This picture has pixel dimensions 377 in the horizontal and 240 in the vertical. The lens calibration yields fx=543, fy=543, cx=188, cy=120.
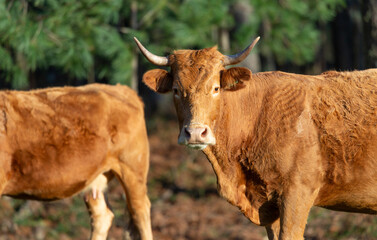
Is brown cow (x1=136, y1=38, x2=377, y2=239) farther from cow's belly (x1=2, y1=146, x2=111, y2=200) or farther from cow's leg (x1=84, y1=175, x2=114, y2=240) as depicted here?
cow's leg (x1=84, y1=175, x2=114, y2=240)

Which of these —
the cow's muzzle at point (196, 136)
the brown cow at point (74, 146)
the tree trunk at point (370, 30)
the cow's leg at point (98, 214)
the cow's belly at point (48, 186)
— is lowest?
the cow's leg at point (98, 214)

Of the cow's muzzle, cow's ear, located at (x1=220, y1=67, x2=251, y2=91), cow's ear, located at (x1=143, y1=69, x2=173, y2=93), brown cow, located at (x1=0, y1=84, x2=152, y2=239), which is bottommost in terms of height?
brown cow, located at (x1=0, y1=84, x2=152, y2=239)

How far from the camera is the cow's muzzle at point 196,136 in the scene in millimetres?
4203

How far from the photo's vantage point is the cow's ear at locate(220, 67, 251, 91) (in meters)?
4.62

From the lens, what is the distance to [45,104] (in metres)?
6.06

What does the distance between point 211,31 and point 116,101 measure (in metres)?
5.43

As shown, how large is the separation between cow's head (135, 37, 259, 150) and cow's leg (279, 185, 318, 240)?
2.54 ft

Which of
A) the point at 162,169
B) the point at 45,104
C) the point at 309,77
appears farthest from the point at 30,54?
the point at 309,77

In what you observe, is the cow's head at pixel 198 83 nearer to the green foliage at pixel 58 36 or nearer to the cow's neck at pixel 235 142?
the cow's neck at pixel 235 142

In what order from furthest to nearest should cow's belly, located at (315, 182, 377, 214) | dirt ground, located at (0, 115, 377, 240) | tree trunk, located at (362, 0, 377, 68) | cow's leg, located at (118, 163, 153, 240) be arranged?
dirt ground, located at (0, 115, 377, 240) → tree trunk, located at (362, 0, 377, 68) → cow's leg, located at (118, 163, 153, 240) → cow's belly, located at (315, 182, 377, 214)

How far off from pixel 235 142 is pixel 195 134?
0.65m

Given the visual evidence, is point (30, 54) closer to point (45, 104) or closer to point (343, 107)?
point (45, 104)

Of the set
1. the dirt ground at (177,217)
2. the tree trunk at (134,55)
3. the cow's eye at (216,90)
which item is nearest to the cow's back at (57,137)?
the dirt ground at (177,217)

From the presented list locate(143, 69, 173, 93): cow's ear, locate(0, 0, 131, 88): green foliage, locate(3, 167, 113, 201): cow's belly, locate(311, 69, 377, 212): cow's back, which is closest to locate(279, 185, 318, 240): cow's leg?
locate(311, 69, 377, 212): cow's back
